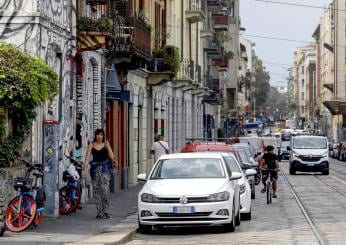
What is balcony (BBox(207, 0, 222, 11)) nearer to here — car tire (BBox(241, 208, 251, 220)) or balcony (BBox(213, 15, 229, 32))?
balcony (BBox(213, 15, 229, 32))

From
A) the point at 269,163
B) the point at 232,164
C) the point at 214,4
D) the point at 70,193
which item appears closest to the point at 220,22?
the point at 214,4

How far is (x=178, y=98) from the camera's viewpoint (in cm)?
5394

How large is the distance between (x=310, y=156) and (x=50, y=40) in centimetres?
3178

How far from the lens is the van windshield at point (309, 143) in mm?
54031

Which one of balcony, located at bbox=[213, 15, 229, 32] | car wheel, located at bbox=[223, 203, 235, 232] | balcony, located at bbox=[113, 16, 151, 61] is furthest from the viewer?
balcony, located at bbox=[213, 15, 229, 32]

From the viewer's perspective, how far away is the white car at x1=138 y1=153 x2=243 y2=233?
1936 centimetres

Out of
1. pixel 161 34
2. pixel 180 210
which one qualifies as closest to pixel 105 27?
pixel 180 210

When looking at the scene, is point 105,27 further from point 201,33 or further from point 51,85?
point 201,33

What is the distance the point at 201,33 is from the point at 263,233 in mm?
46686

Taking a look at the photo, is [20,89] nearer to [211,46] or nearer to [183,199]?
[183,199]

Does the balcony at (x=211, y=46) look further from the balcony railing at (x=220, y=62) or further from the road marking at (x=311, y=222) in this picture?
the road marking at (x=311, y=222)

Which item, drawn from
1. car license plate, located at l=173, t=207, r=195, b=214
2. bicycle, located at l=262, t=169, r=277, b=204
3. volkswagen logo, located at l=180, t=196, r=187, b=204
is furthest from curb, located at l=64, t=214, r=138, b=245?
bicycle, located at l=262, t=169, r=277, b=204

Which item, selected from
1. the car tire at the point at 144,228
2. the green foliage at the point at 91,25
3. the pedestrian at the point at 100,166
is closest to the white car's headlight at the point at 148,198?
the car tire at the point at 144,228

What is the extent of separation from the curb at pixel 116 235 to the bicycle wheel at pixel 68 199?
167 centimetres
